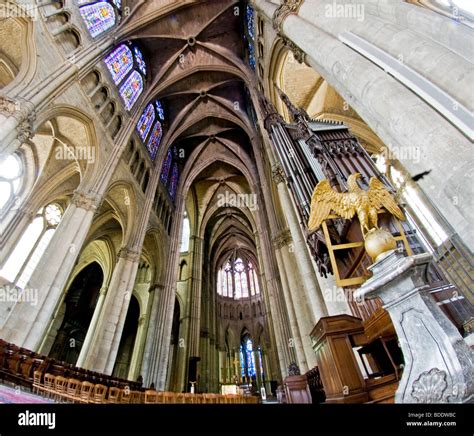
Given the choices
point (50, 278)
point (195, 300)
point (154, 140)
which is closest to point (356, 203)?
point (50, 278)

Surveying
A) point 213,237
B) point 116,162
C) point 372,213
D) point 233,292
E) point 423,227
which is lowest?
point 372,213

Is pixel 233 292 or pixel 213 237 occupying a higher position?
pixel 213 237

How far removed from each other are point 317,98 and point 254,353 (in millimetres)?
21446

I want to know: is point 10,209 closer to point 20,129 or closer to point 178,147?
point 20,129

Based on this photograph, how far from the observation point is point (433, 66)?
276cm

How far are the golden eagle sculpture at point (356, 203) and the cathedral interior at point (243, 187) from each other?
0.03m

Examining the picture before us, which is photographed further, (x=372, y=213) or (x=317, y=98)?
(x=317, y=98)

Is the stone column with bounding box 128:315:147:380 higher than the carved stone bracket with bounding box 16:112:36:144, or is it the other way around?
the carved stone bracket with bounding box 16:112:36:144

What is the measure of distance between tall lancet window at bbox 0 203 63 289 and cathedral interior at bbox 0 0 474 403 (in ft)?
0.21

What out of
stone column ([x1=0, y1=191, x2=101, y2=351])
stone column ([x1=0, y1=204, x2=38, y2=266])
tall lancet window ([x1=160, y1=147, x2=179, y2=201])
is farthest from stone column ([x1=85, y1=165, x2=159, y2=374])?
tall lancet window ([x1=160, y1=147, x2=179, y2=201])

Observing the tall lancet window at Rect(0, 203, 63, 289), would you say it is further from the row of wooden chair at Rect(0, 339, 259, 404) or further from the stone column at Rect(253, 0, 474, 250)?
the stone column at Rect(253, 0, 474, 250)

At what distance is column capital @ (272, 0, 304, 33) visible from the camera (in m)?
5.88
